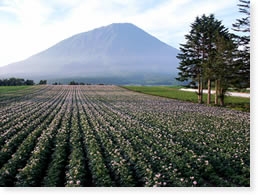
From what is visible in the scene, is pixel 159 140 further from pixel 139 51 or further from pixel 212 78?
pixel 212 78

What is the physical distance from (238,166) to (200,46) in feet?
55.5

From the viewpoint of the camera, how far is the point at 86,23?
10.4 m

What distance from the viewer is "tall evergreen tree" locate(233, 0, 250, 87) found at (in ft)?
32.7

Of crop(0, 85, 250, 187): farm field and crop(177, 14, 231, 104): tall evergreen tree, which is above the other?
crop(177, 14, 231, 104): tall evergreen tree

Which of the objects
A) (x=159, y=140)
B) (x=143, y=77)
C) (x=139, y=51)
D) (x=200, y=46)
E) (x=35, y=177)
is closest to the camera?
(x=35, y=177)

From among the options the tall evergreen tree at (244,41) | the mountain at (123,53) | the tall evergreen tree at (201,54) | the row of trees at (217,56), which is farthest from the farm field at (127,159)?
the tall evergreen tree at (201,54)

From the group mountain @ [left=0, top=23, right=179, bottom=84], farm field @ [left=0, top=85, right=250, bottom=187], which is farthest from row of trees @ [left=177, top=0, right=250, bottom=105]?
farm field @ [left=0, top=85, right=250, bottom=187]

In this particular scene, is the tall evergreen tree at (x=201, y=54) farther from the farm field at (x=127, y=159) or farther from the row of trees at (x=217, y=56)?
the farm field at (x=127, y=159)

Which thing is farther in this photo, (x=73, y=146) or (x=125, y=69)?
(x=125, y=69)

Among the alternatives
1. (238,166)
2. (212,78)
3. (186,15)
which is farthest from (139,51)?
(238,166)

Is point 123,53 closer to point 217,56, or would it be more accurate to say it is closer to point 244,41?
point 217,56

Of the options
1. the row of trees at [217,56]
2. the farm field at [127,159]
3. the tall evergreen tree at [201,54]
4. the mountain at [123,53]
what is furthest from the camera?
the tall evergreen tree at [201,54]

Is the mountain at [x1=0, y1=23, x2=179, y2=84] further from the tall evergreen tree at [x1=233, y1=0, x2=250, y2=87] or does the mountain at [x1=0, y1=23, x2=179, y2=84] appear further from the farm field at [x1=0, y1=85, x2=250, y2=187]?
the farm field at [x1=0, y1=85, x2=250, y2=187]

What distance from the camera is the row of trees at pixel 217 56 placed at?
36.1 ft
